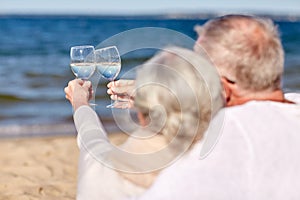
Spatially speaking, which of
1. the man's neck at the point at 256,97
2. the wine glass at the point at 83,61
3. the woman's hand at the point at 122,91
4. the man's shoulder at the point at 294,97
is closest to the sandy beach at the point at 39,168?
the wine glass at the point at 83,61

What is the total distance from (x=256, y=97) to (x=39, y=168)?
3.60 m

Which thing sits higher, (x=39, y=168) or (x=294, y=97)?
(x=294, y=97)

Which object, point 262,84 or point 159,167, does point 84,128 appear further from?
point 262,84

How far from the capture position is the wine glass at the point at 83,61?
262cm

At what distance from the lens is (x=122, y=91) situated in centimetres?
245

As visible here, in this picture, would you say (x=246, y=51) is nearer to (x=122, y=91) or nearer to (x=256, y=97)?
(x=256, y=97)

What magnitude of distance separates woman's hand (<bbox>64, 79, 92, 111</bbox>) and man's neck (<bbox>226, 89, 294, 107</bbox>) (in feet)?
2.01

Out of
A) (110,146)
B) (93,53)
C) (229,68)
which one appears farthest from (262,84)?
(93,53)

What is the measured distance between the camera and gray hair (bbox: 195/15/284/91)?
1984 millimetres

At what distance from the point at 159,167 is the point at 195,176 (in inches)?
5.1

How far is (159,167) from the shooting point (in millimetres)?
1955

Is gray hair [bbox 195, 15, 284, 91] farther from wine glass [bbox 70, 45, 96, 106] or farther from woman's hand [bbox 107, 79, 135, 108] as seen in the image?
wine glass [bbox 70, 45, 96, 106]

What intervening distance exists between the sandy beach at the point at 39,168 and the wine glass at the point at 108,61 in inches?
79.0

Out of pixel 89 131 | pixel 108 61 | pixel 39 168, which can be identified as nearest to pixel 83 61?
pixel 108 61
